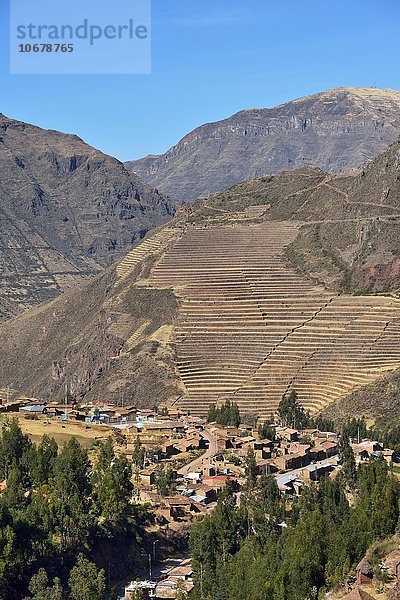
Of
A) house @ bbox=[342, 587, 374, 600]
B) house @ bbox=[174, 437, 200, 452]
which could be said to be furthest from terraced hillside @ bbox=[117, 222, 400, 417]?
house @ bbox=[342, 587, 374, 600]

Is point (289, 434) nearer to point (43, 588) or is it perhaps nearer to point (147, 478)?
point (147, 478)

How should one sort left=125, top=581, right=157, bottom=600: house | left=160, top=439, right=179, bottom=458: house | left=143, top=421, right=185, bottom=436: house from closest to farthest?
left=125, top=581, right=157, bottom=600: house → left=160, top=439, right=179, bottom=458: house → left=143, top=421, right=185, bottom=436: house

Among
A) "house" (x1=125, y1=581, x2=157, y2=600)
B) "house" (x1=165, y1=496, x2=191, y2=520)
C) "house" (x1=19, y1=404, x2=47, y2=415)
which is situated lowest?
"house" (x1=125, y1=581, x2=157, y2=600)

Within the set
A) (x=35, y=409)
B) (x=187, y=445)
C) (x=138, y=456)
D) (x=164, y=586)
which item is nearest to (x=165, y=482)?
(x=138, y=456)

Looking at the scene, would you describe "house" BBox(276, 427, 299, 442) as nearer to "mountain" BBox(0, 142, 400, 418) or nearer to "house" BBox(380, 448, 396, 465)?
"house" BBox(380, 448, 396, 465)

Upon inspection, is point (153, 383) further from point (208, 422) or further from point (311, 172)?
point (311, 172)
